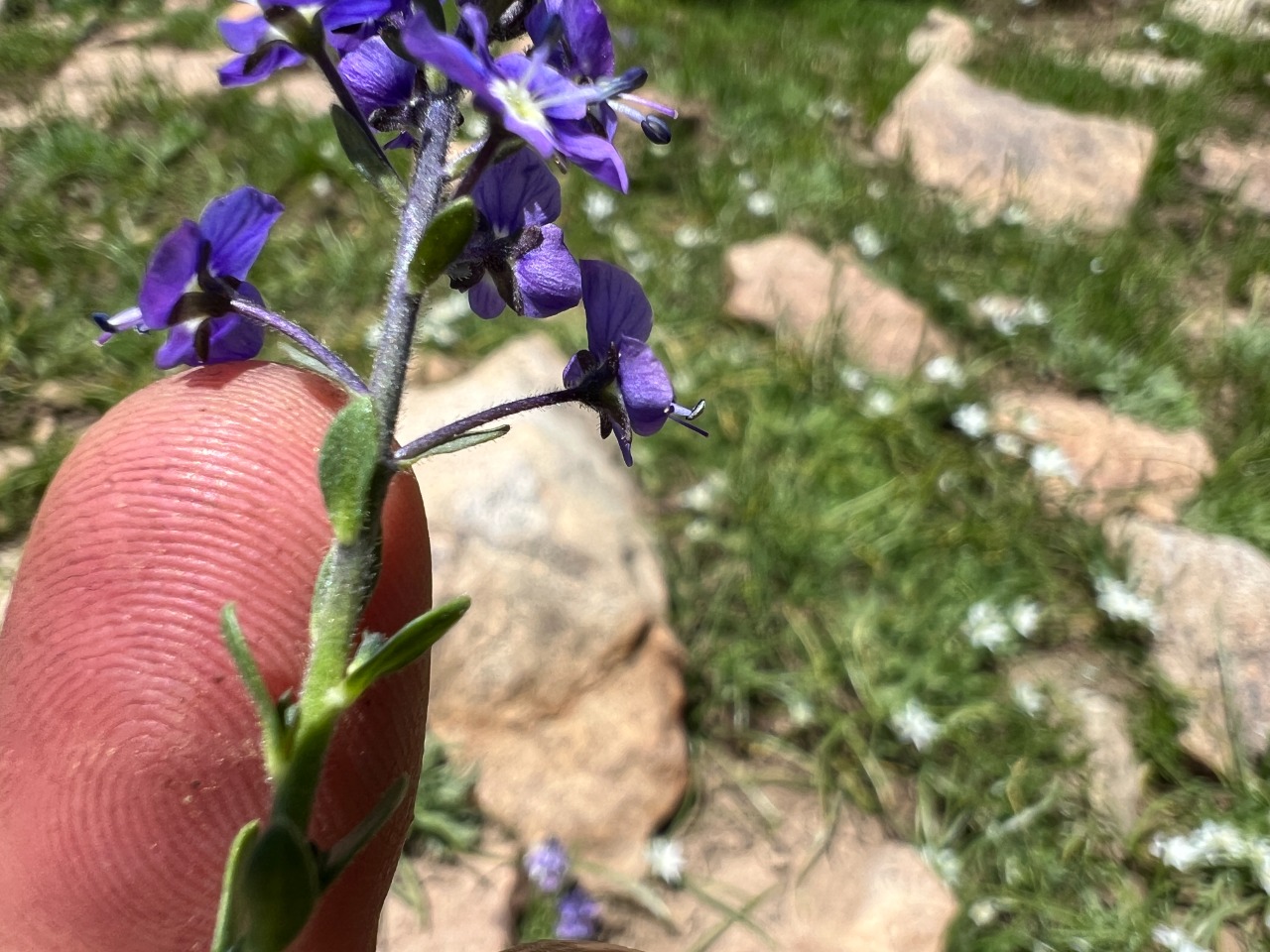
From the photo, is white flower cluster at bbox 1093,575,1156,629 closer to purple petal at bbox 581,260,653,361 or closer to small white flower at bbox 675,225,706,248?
small white flower at bbox 675,225,706,248

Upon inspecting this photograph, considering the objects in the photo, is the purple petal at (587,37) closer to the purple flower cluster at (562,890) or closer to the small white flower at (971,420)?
the purple flower cluster at (562,890)

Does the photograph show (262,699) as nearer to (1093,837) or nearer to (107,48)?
(1093,837)

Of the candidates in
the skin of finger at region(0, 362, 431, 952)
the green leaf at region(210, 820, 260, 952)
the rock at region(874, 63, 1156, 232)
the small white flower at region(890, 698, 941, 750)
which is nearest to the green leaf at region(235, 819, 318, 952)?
the green leaf at region(210, 820, 260, 952)

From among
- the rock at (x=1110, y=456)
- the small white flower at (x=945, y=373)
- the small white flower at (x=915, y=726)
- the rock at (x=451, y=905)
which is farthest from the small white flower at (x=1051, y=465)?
the rock at (x=451, y=905)

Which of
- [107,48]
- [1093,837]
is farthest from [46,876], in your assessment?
[107,48]

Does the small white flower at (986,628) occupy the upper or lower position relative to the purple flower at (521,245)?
lower

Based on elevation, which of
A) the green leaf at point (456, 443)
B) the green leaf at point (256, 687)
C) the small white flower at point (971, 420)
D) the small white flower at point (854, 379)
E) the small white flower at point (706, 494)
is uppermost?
the green leaf at point (456, 443)
